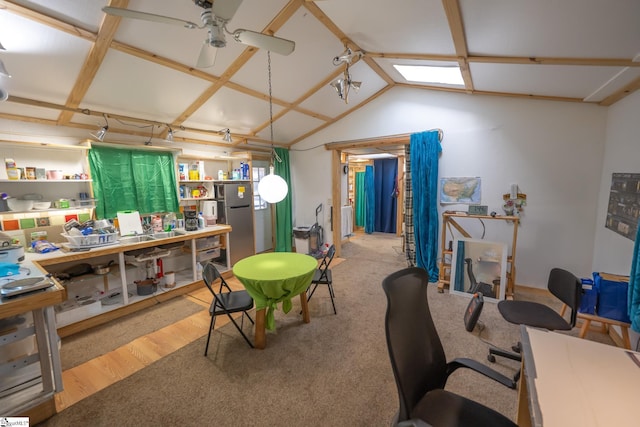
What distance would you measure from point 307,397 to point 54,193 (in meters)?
3.49

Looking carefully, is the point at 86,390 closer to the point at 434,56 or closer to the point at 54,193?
the point at 54,193

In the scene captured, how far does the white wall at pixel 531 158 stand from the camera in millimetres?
3141

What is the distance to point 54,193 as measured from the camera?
298cm

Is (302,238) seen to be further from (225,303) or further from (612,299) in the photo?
(612,299)

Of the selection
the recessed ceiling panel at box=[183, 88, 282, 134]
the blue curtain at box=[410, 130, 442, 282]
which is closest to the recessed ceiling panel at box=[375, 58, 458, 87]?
the blue curtain at box=[410, 130, 442, 282]

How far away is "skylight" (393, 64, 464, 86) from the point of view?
3.30 meters

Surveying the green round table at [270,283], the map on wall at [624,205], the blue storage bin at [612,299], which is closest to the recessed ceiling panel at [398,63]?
the map on wall at [624,205]

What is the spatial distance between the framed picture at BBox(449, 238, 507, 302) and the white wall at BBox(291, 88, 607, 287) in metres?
0.43

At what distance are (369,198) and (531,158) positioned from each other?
435 cm

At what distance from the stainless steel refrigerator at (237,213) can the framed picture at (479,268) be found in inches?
131

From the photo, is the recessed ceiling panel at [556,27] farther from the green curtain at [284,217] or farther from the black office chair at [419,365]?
the green curtain at [284,217]

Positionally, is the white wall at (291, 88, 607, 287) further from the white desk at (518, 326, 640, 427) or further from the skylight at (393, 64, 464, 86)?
the white desk at (518, 326, 640, 427)

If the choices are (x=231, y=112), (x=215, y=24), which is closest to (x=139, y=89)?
(x=231, y=112)

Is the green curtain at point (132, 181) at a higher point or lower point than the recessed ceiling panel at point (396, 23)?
lower
